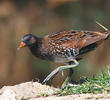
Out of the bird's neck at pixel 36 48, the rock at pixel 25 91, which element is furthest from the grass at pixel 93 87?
the bird's neck at pixel 36 48

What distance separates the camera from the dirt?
6688 mm

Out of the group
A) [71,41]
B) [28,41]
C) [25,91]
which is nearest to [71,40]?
[71,41]

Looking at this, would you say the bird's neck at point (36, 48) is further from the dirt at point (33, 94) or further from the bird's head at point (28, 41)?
the dirt at point (33, 94)

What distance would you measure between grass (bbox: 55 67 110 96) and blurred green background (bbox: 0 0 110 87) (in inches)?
288

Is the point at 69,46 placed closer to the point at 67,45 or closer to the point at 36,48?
the point at 67,45

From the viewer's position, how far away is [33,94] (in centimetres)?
728

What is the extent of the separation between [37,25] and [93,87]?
9.02 meters

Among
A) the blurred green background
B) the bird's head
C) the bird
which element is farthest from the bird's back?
the blurred green background

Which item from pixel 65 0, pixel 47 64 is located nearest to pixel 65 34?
pixel 47 64

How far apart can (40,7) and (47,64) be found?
2.33 metres

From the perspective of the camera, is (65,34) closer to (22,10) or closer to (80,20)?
(80,20)

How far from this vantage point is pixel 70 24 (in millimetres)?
15633

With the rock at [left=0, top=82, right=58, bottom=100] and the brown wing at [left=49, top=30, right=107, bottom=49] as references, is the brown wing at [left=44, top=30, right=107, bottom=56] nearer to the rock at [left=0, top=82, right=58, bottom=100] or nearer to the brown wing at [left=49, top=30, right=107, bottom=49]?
the brown wing at [left=49, top=30, right=107, bottom=49]

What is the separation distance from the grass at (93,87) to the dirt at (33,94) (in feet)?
0.49
